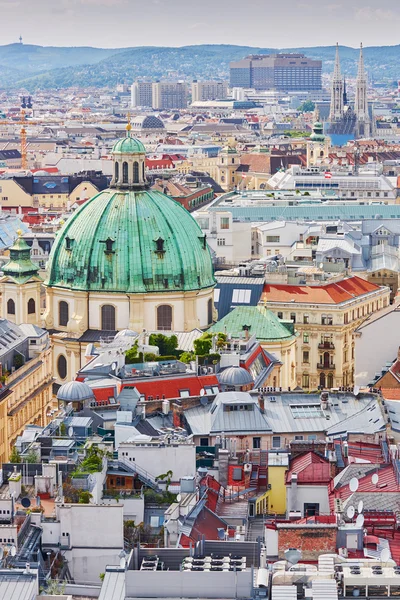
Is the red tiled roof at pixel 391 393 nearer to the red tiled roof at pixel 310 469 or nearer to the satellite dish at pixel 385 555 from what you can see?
the red tiled roof at pixel 310 469

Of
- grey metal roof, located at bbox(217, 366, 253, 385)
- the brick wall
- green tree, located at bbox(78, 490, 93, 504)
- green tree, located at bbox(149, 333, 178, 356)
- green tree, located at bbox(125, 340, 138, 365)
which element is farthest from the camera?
green tree, located at bbox(149, 333, 178, 356)

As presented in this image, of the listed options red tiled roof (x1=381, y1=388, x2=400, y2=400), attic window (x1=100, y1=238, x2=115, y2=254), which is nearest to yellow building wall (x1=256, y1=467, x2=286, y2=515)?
red tiled roof (x1=381, y1=388, x2=400, y2=400)

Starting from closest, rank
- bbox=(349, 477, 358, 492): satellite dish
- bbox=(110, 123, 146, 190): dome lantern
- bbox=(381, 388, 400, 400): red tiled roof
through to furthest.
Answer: bbox=(349, 477, 358, 492): satellite dish, bbox=(381, 388, 400, 400): red tiled roof, bbox=(110, 123, 146, 190): dome lantern

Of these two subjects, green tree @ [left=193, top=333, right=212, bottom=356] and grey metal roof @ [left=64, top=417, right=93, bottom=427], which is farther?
green tree @ [left=193, top=333, right=212, bottom=356]

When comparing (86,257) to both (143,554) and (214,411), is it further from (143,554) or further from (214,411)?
(143,554)

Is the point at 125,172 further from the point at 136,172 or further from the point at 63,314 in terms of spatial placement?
the point at 63,314

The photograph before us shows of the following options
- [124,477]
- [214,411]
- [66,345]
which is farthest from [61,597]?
[66,345]

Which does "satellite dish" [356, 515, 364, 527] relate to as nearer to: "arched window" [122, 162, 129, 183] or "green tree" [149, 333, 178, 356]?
"green tree" [149, 333, 178, 356]
